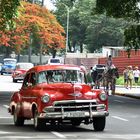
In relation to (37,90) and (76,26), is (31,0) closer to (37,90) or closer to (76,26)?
(76,26)

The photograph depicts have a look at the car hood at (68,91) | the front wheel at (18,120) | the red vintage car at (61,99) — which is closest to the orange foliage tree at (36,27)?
the front wheel at (18,120)

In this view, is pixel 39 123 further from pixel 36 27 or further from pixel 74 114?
pixel 36 27

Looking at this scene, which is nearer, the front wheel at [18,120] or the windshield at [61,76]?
the windshield at [61,76]

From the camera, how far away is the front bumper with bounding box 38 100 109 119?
1527cm

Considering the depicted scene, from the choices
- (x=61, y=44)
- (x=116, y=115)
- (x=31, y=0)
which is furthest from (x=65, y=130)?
(x=31, y=0)

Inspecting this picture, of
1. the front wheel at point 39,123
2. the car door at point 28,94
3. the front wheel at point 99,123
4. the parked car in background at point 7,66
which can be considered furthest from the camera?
the parked car in background at point 7,66

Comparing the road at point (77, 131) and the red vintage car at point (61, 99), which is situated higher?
the red vintage car at point (61, 99)

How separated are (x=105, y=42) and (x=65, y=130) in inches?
3294

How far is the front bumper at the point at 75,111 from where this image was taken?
15.3 metres

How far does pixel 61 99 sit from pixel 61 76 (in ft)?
4.31

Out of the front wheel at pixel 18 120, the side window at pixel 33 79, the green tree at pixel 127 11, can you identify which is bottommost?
the front wheel at pixel 18 120

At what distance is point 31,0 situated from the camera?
85.2 m

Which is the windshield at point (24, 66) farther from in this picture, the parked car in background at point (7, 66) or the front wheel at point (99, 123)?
the front wheel at point (99, 123)

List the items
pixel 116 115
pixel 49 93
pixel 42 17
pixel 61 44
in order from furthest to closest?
pixel 61 44, pixel 42 17, pixel 116 115, pixel 49 93
